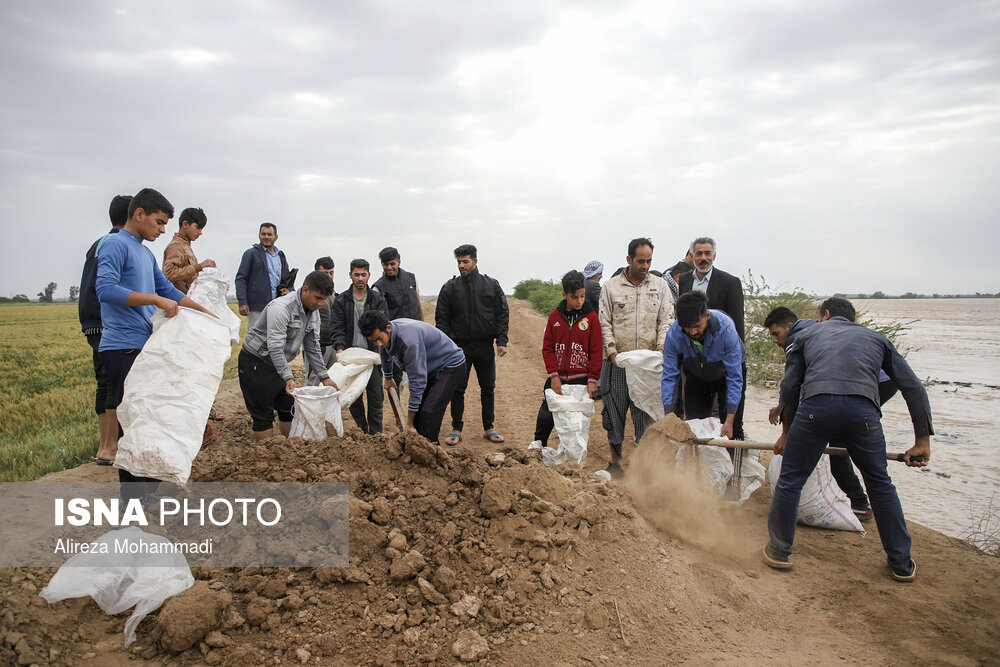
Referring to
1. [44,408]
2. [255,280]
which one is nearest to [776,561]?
[255,280]

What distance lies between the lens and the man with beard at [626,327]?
15.1 feet

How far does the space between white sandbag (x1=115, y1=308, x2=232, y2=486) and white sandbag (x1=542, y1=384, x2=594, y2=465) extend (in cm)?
247

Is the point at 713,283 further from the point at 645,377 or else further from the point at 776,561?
the point at 776,561

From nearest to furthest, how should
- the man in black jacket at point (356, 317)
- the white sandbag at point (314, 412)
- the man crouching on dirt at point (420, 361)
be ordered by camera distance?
1. the man crouching on dirt at point (420, 361)
2. the white sandbag at point (314, 412)
3. the man in black jacket at point (356, 317)

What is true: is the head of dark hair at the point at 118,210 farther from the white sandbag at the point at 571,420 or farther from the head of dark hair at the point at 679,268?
the head of dark hair at the point at 679,268

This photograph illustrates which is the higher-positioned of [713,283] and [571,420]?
[713,283]

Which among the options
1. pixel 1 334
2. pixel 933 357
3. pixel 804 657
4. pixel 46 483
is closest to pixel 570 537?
pixel 804 657

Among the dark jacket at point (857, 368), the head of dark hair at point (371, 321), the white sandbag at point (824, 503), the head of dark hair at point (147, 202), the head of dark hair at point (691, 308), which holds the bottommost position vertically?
the white sandbag at point (824, 503)

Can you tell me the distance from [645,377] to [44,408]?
22.2 feet

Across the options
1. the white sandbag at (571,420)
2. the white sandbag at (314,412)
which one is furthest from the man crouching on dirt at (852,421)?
the white sandbag at (314,412)

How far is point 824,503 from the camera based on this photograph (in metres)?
3.76

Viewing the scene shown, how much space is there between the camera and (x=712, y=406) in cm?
438

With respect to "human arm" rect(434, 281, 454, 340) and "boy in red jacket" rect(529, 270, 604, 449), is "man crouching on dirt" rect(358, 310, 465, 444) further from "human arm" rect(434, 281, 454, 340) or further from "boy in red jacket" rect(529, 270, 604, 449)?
"human arm" rect(434, 281, 454, 340)

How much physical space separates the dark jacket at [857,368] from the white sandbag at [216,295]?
3523 millimetres
